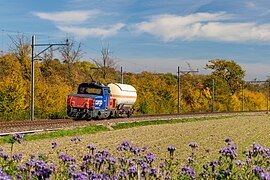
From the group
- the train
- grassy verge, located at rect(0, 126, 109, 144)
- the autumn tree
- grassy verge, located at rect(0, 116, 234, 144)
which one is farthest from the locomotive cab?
the autumn tree

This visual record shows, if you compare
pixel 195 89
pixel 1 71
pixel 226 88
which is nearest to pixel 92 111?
pixel 1 71

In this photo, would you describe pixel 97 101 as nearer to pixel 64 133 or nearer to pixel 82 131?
pixel 82 131

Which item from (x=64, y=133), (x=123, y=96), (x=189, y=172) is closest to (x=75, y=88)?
(x=123, y=96)

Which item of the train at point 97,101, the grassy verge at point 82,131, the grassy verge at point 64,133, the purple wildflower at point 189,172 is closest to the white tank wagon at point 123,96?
the train at point 97,101

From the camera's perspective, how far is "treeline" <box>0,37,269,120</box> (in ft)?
122

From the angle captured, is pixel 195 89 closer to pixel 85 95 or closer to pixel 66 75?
pixel 66 75

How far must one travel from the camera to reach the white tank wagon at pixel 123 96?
38.0m

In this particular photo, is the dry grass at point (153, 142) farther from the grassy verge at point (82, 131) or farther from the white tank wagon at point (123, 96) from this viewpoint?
the white tank wagon at point (123, 96)

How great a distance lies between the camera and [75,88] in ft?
160

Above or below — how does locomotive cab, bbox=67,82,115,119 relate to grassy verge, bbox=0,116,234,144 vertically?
above

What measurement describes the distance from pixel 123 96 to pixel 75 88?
35.8 feet

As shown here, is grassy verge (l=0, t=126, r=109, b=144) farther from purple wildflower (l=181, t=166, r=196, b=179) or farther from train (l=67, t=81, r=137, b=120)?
purple wildflower (l=181, t=166, r=196, b=179)

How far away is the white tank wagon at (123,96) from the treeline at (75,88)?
8.31 ft

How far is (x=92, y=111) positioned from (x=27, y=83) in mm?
A: 9796
